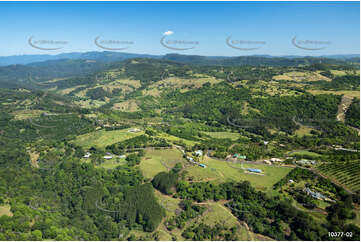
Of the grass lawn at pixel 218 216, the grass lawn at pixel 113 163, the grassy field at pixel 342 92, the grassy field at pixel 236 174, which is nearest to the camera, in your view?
the grass lawn at pixel 218 216

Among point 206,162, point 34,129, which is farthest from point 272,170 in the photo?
point 34,129

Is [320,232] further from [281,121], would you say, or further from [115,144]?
[281,121]

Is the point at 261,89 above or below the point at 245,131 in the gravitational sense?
above

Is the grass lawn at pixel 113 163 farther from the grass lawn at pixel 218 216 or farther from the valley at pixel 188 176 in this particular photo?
the grass lawn at pixel 218 216

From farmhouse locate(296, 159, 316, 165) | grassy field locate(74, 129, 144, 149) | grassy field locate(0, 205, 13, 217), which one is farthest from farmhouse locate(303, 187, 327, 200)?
grassy field locate(74, 129, 144, 149)

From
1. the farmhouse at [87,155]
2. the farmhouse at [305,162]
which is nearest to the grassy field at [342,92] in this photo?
the farmhouse at [305,162]

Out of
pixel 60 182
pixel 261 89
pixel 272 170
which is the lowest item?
pixel 60 182

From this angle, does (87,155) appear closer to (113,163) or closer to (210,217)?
(113,163)
